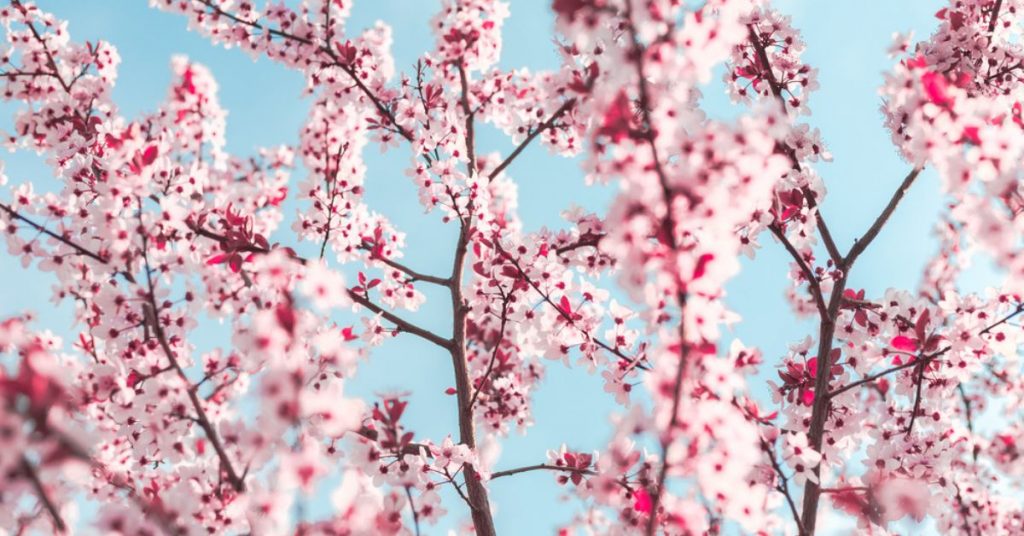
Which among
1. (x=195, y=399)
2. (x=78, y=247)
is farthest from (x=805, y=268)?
(x=78, y=247)

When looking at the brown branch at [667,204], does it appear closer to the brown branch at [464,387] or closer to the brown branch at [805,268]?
the brown branch at [805,268]

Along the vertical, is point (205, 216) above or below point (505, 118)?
below

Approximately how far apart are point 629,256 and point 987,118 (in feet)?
6.32

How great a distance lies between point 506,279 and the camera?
493 centimetres

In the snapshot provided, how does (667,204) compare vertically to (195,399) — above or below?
above

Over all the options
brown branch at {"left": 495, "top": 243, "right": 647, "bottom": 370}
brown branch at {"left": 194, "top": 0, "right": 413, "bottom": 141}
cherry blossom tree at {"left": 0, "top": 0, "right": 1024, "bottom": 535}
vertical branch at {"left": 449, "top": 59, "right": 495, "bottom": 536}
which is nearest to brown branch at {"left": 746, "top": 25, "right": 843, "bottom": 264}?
cherry blossom tree at {"left": 0, "top": 0, "right": 1024, "bottom": 535}

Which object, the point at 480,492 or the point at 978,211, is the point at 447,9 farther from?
the point at 978,211

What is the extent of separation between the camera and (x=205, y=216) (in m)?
4.28

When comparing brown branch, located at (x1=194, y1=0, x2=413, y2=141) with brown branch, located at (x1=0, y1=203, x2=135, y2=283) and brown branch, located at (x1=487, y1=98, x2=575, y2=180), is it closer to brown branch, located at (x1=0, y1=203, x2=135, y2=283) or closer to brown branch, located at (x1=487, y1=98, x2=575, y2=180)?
brown branch, located at (x1=487, y1=98, x2=575, y2=180)

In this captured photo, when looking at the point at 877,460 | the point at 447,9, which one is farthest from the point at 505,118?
the point at 877,460

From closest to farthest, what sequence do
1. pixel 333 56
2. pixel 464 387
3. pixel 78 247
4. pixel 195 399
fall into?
A: pixel 195 399 < pixel 78 247 < pixel 464 387 < pixel 333 56

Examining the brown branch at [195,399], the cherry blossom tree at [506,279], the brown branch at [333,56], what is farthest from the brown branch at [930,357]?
the brown branch at [333,56]

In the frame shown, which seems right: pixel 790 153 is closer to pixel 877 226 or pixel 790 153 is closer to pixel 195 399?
pixel 877 226

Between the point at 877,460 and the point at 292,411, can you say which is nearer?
the point at 292,411
